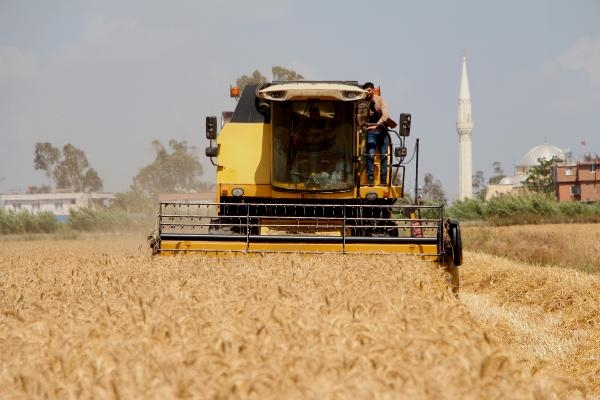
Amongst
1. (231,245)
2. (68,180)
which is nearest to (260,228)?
(231,245)

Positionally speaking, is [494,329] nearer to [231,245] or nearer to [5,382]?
[231,245]

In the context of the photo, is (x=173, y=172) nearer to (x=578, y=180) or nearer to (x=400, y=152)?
(x=578, y=180)

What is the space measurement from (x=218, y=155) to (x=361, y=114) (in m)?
2.08

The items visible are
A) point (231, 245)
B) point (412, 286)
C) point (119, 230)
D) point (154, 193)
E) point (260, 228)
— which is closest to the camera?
point (412, 286)

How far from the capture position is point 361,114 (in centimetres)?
1229

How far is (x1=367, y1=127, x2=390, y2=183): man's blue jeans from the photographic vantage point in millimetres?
12188

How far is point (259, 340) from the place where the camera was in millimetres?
4395

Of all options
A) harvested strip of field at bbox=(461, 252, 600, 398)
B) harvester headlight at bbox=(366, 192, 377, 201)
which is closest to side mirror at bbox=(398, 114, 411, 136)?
harvester headlight at bbox=(366, 192, 377, 201)

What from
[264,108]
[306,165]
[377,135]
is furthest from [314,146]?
[264,108]

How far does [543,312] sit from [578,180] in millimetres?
80916

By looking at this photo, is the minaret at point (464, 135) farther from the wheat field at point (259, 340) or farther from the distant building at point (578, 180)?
the wheat field at point (259, 340)

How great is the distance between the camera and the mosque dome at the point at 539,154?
421ft

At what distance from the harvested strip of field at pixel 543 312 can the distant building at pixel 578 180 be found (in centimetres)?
7456

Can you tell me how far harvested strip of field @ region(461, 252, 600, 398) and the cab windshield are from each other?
2613mm
